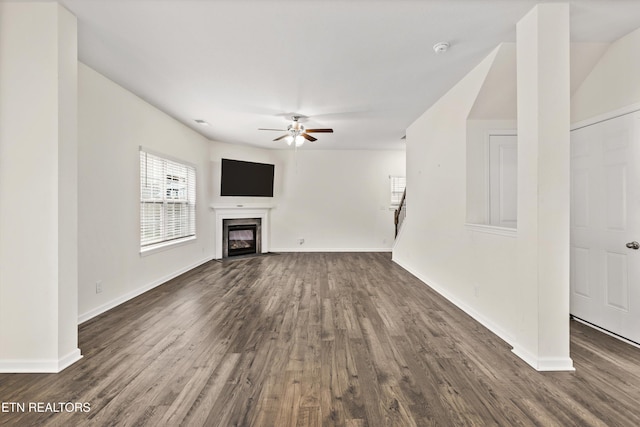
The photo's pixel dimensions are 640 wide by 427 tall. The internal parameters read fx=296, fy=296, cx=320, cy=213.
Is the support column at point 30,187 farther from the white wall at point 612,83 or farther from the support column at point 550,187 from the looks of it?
the white wall at point 612,83

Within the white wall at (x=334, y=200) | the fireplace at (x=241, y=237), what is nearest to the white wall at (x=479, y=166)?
the white wall at (x=334, y=200)

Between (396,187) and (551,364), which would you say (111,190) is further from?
(396,187)

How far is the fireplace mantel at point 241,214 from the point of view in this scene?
6.89 m

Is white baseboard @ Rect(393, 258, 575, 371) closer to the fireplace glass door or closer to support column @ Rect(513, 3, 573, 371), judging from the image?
support column @ Rect(513, 3, 573, 371)

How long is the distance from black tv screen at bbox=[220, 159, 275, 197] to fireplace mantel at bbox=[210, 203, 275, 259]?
29 cm

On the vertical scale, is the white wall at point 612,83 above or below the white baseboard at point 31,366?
above

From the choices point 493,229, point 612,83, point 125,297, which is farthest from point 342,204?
point 612,83

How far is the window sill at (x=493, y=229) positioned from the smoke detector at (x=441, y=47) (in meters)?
1.77

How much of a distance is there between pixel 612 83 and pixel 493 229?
1.69 meters

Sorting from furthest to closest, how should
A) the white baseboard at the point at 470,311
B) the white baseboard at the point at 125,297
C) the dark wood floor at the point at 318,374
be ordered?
the white baseboard at the point at 125,297 → the white baseboard at the point at 470,311 → the dark wood floor at the point at 318,374

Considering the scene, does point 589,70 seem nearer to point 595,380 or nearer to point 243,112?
point 595,380

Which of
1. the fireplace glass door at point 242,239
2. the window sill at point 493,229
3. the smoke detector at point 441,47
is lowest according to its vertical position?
the fireplace glass door at point 242,239

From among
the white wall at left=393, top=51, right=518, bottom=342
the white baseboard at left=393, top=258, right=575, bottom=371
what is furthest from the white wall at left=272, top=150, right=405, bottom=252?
the white baseboard at left=393, top=258, right=575, bottom=371

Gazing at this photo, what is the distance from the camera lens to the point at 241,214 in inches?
287
